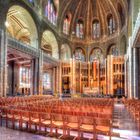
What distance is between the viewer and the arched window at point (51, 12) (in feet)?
111

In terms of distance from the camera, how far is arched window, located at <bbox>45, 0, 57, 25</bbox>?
3394cm

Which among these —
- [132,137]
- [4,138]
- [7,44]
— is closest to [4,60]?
[7,44]

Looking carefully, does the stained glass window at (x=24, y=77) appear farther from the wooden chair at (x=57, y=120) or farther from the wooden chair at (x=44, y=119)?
the wooden chair at (x=57, y=120)

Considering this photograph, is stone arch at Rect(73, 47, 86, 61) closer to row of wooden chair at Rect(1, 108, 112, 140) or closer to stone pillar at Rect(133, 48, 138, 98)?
stone pillar at Rect(133, 48, 138, 98)

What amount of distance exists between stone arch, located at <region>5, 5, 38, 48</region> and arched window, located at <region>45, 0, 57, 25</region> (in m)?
4.44

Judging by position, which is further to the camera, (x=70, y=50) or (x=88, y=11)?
(x=88, y=11)

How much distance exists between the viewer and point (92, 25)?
44219mm

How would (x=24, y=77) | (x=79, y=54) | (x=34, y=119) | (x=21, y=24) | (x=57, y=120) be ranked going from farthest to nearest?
(x=79, y=54), (x=24, y=77), (x=21, y=24), (x=34, y=119), (x=57, y=120)

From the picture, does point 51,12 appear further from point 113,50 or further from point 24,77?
point 113,50

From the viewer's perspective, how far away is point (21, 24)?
1367 inches

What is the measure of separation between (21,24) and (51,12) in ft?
19.9

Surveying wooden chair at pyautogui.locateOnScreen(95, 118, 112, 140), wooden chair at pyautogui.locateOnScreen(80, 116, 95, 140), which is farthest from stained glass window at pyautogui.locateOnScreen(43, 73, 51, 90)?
wooden chair at pyautogui.locateOnScreen(95, 118, 112, 140)

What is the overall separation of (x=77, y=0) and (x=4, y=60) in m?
26.7

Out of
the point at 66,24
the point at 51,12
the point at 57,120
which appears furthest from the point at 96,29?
the point at 57,120
